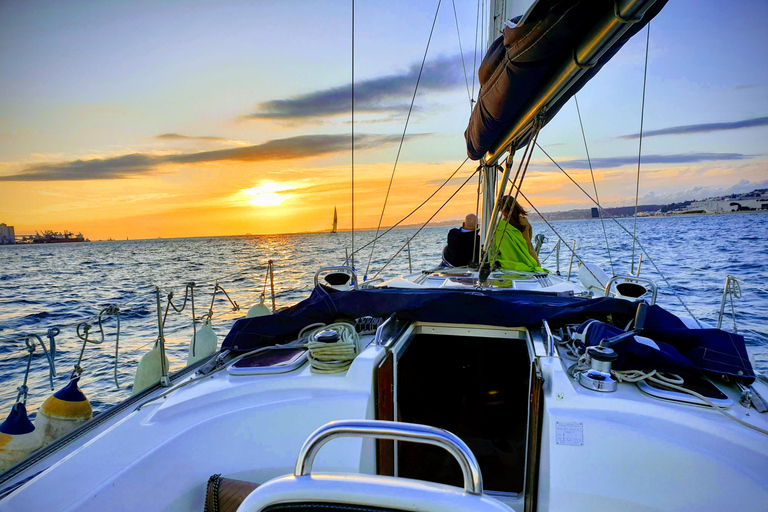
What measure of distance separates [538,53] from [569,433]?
1.51m

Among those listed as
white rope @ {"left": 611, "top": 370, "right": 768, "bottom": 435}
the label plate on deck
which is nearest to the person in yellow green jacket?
white rope @ {"left": 611, "top": 370, "right": 768, "bottom": 435}

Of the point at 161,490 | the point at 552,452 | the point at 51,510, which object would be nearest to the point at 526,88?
the point at 552,452

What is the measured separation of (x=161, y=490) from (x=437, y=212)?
4.04 m

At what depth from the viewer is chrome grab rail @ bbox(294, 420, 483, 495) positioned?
82cm

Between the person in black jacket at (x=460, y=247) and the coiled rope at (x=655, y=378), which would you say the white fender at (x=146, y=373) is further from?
the person in black jacket at (x=460, y=247)

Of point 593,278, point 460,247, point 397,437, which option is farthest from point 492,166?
point 397,437

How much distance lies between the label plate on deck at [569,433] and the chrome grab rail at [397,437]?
104cm

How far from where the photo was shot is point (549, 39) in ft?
5.27

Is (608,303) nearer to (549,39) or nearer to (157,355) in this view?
(549,39)

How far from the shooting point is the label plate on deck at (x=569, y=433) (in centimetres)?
169

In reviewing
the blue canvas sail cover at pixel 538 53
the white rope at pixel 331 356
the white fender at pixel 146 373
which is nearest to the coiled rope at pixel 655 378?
the white rope at pixel 331 356

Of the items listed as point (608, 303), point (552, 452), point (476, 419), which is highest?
point (608, 303)

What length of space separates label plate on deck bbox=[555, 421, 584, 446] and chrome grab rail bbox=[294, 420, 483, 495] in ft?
3.43

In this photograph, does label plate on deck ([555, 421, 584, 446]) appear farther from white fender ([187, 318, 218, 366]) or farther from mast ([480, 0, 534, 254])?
white fender ([187, 318, 218, 366])
